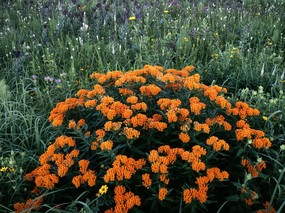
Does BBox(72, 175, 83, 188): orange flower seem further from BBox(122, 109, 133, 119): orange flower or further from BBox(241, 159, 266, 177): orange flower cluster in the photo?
BBox(241, 159, 266, 177): orange flower cluster

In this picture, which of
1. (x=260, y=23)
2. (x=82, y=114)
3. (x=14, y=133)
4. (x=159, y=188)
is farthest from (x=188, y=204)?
(x=260, y=23)

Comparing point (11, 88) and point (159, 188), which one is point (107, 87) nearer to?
point (159, 188)

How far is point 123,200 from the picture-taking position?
6.20 feet

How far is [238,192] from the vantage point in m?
2.19

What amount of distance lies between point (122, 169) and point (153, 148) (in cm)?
39

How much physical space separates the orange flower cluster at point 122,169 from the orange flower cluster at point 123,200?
0.06 metres

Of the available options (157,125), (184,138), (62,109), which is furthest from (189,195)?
(62,109)

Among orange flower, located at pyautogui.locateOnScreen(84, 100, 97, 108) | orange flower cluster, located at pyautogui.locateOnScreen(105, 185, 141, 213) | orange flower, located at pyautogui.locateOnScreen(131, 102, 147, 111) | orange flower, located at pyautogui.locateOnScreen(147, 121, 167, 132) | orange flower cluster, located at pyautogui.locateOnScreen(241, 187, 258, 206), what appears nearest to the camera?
orange flower cluster, located at pyautogui.locateOnScreen(105, 185, 141, 213)

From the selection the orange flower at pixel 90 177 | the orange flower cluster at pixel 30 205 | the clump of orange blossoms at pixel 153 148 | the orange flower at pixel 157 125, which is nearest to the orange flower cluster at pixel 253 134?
the clump of orange blossoms at pixel 153 148

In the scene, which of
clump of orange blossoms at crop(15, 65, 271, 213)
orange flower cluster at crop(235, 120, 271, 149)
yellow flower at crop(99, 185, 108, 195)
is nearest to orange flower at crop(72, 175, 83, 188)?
clump of orange blossoms at crop(15, 65, 271, 213)

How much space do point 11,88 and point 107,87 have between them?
67.6 inches

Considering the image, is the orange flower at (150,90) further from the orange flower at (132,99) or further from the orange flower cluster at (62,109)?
the orange flower cluster at (62,109)

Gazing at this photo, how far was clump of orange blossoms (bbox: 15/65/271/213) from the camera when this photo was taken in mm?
1957

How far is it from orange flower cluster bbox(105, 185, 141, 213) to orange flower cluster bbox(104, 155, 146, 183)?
6 cm
